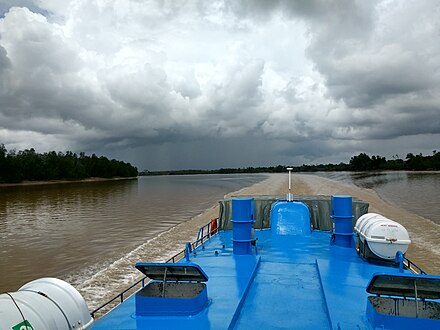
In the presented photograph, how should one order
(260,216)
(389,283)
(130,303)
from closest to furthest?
(389,283)
(130,303)
(260,216)

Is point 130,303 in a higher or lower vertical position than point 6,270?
higher

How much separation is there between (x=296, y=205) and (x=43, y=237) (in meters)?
18.9

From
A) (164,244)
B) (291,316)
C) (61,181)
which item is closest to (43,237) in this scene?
(164,244)

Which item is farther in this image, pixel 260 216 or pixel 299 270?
pixel 260 216

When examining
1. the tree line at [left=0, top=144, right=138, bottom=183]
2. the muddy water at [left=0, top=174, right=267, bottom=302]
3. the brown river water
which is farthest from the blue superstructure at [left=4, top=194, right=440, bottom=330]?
the tree line at [left=0, top=144, right=138, bottom=183]

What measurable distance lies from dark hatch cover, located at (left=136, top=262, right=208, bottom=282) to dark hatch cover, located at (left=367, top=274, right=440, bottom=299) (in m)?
3.08

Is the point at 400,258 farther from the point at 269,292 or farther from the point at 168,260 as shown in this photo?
the point at 168,260

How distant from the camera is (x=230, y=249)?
491 inches

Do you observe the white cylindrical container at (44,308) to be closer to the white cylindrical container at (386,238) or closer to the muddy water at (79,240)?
the white cylindrical container at (386,238)

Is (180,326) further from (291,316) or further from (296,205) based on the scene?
(296,205)

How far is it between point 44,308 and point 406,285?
551 cm

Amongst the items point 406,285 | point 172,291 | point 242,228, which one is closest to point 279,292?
point 172,291

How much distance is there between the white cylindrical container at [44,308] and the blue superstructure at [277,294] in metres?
1.94

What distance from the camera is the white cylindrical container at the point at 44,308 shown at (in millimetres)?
4016
